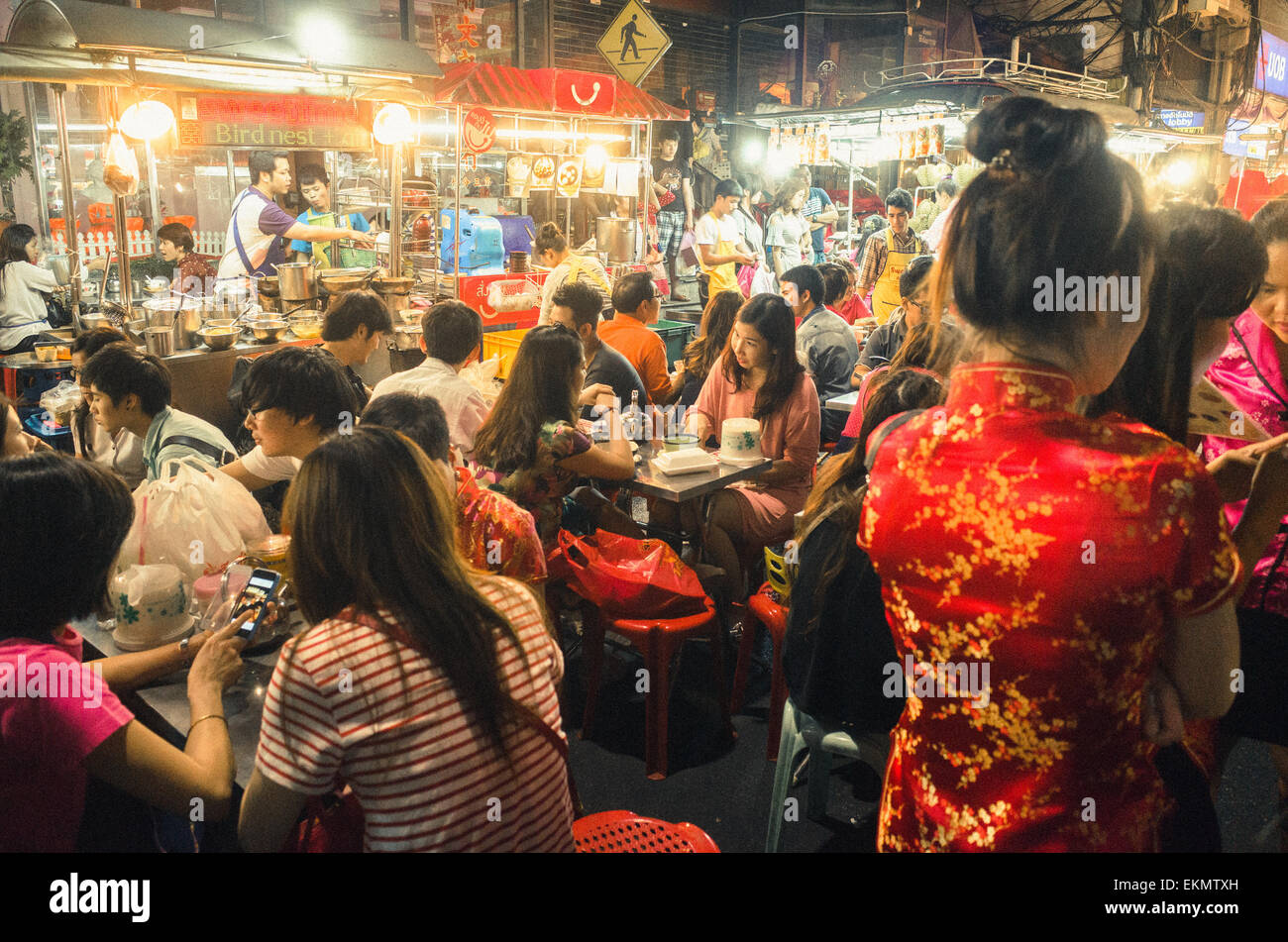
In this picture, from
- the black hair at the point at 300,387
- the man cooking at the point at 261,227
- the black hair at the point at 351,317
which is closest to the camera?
the black hair at the point at 300,387

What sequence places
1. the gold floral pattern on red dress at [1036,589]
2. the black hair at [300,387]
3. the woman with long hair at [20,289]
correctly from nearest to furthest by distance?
the gold floral pattern on red dress at [1036,589] < the black hair at [300,387] < the woman with long hair at [20,289]

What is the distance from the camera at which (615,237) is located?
404 inches

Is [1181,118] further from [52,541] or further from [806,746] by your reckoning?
[52,541]

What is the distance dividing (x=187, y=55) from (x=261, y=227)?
1306 millimetres

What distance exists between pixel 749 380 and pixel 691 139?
9.47 metres

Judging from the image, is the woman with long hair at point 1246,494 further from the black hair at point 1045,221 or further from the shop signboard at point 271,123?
the shop signboard at point 271,123

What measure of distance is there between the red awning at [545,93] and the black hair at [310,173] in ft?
5.18

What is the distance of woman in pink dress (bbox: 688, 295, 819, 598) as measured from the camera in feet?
13.5

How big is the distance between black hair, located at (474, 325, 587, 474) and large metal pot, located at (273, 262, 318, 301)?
11.7ft

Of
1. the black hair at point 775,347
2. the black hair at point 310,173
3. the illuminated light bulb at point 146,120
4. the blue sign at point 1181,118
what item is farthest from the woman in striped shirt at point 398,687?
the blue sign at point 1181,118

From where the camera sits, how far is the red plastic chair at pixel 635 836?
2.01 m

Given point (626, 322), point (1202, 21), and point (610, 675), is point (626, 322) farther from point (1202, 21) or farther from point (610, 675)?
point (1202, 21)

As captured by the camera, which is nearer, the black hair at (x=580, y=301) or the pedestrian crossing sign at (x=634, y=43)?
the black hair at (x=580, y=301)
